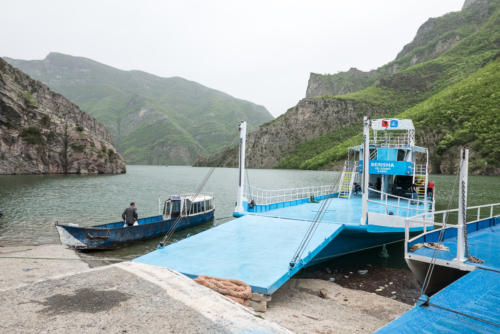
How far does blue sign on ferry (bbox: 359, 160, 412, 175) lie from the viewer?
64.4 ft

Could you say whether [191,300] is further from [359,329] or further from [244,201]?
[244,201]

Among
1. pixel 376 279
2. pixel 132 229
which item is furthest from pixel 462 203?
pixel 132 229

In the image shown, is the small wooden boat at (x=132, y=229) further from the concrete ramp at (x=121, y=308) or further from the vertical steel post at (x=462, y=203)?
the vertical steel post at (x=462, y=203)

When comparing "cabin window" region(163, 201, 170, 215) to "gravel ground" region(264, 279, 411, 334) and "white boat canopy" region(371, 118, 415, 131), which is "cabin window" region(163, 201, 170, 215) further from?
"white boat canopy" region(371, 118, 415, 131)

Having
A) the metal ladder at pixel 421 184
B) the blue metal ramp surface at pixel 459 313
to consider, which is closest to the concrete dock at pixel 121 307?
the blue metal ramp surface at pixel 459 313

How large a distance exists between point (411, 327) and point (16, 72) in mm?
114492

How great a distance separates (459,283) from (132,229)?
15.9 meters

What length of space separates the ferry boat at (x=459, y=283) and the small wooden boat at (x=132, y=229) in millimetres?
12451

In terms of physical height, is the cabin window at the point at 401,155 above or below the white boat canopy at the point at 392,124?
below

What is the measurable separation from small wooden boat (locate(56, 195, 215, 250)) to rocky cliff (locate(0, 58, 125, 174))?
230 feet

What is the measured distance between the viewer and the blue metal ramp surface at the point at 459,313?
5.09 meters

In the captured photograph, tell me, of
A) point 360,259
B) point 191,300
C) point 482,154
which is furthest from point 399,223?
point 482,154

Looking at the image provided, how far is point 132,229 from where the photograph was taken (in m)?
17.2

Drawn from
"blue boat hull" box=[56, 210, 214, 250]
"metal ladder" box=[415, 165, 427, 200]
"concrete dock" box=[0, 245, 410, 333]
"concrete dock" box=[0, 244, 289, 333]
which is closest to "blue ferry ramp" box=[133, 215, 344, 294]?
"concrete dock" box=[0, 245, 410, 333]
